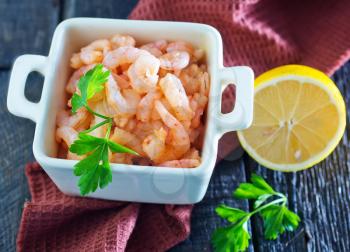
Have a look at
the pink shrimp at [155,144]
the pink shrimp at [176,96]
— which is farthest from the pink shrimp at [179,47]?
the pink shrimp at [155,144]

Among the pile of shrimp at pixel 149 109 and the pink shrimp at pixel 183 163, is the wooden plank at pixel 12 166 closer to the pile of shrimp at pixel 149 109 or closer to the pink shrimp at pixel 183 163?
the pile of shrimp at pixel 149 109

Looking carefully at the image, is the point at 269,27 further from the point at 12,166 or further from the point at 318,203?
the point at 12,166

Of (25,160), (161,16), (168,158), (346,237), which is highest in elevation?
(161,16)

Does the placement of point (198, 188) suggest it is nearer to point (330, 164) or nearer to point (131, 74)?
point (131, 74)

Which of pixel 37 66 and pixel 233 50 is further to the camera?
pixel 233 50

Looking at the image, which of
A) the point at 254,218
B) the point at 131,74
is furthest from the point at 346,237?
the point at 131,74

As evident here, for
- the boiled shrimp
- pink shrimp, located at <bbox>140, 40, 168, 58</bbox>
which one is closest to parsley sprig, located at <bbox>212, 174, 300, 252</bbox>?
the boiled shrimp
